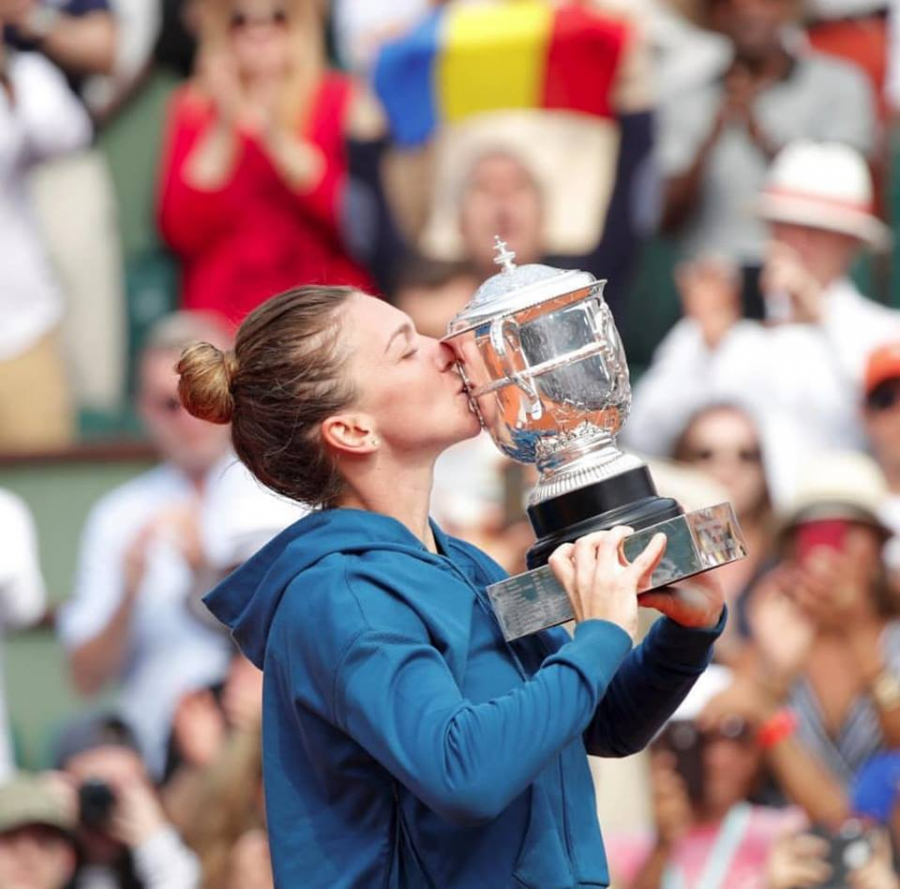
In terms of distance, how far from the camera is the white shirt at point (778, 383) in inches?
201

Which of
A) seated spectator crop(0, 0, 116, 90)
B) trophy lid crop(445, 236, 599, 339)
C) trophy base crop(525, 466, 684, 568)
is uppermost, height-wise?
seated spectator crop(0, 0, 116, 90)

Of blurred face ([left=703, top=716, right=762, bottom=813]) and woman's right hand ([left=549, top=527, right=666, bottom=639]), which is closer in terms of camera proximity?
woman's right hand ([left=549, top=527, right=666, bottom=639])

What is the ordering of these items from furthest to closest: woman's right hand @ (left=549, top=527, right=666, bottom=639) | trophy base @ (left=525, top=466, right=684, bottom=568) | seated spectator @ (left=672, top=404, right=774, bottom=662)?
seated spectator @ (left=672, top=404, right=774, bottom=662), trophy base @ (left=525, top=466, right=684, bottom=568), woman's right hand @ (left=549, top=527, right=666, bottom=639)

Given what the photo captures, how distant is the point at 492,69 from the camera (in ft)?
17.8

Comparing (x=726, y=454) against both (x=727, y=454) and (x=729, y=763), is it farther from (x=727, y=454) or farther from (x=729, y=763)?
(x=729, y=763)

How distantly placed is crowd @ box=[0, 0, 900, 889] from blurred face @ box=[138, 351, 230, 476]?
0.01 metres

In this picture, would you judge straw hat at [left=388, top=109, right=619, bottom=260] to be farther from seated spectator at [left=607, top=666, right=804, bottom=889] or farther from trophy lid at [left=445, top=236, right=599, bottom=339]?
trophy lid at [left=445, top=236, right=599, bottom=339]

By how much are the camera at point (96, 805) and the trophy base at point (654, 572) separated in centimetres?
259

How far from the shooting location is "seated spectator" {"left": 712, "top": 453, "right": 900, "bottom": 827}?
4.37m

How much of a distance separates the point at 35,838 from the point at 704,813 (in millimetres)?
1474

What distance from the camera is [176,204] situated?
555cm

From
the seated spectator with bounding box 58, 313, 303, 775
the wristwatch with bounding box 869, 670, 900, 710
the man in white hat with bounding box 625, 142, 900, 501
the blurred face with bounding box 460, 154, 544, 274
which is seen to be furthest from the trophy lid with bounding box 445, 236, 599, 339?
the blurred face with bounding box 460, 154, 544, 274

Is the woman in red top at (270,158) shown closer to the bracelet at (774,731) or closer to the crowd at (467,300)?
the crowd at (467,300)

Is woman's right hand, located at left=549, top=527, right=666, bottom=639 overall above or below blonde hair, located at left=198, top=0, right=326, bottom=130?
below
